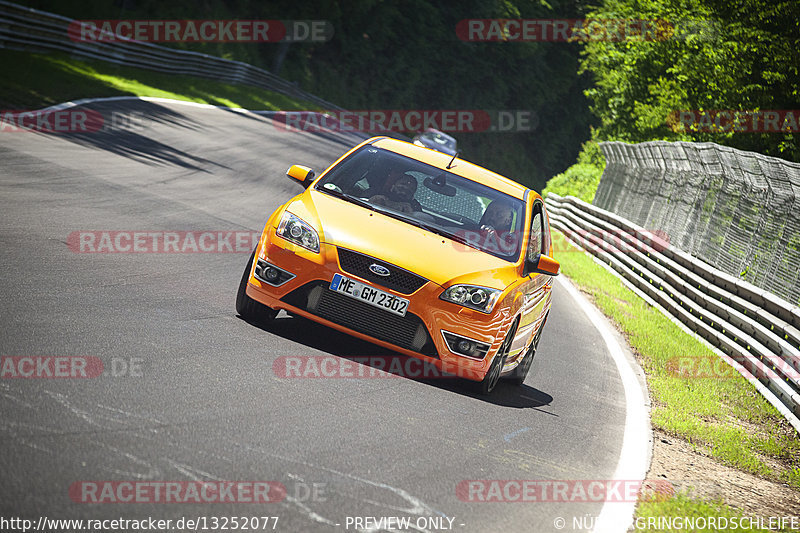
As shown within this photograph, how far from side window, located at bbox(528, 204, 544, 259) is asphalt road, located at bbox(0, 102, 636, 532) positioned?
1.23 meters

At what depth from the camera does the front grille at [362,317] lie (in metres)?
7.08

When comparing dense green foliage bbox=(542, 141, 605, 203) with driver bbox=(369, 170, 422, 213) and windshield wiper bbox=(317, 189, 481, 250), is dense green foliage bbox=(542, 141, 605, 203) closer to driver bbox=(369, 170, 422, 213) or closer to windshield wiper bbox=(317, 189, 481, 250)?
driver bbox=(369, 170, 422, 213)

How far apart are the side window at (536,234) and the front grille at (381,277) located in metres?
1.50

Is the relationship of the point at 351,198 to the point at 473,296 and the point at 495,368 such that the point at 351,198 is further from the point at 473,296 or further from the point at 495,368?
the point at 495,368

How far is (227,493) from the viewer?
434cm

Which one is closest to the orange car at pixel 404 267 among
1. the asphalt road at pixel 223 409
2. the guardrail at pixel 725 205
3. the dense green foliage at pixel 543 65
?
the asphalt road at pixel 223 409

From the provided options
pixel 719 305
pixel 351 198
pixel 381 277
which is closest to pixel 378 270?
pixel 381 277

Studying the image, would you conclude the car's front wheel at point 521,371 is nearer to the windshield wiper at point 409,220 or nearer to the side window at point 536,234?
the side window at point 536,234

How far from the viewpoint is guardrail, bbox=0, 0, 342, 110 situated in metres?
24.8

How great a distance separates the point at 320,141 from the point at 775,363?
887 inches

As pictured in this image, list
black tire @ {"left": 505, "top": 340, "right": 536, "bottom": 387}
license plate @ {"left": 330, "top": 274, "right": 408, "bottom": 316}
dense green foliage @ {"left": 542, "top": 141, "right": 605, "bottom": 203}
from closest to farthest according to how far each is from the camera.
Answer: license plate @ {"left": 330, "top": 274, "right": 408, "bottom": 316}, black tire @ {"left": 505, "top": 340, "right": 536, "bottom": 387}, dense green foliage @ {"left": 542, "top": 141, "right": 605, "bottom": 203}

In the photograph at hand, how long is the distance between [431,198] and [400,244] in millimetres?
1145

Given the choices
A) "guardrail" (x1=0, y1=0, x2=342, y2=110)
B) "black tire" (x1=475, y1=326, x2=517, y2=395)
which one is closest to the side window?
"black tire" (x1=475, y1=326, x2=517, y2=395)

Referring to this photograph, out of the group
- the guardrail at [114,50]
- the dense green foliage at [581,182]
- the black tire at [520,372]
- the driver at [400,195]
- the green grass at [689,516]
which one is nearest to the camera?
the green grass at [689,516]
